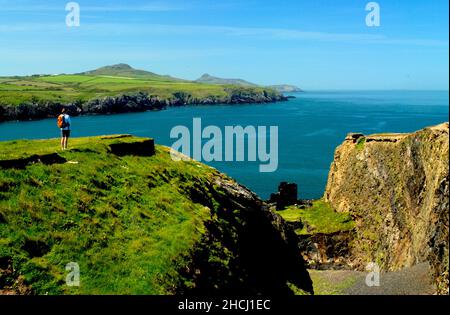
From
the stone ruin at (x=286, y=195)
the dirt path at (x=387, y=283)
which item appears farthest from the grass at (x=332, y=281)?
the stone ruin at (x=286, y=195)

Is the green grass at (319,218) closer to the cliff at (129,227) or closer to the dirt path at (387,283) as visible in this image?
the dirt path at (387,283)

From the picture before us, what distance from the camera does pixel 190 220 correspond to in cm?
3919

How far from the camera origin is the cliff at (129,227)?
29594 mm

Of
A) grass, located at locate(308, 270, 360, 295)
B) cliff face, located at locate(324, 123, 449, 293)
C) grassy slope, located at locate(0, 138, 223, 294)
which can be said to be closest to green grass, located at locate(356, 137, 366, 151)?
cliff face, located at locate(324, 123, 449, 293)

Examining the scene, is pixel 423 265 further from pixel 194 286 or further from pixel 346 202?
pixel 346 202

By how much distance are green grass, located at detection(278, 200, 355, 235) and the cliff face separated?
5.98 feet

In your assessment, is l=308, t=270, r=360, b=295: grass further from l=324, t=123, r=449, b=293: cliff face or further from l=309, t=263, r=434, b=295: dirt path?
l=324, t=123, r=449, b=293: cliff face

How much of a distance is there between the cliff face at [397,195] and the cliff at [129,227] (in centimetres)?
1511

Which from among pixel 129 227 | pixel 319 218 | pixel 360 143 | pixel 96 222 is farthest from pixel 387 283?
pixel 360 143

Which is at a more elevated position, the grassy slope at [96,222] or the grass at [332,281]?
the grassy slope at [96,222]

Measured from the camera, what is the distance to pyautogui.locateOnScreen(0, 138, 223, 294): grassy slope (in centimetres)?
2917

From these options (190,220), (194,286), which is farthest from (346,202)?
(194,286)

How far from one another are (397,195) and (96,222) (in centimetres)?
5299

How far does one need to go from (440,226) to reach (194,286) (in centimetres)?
2650
